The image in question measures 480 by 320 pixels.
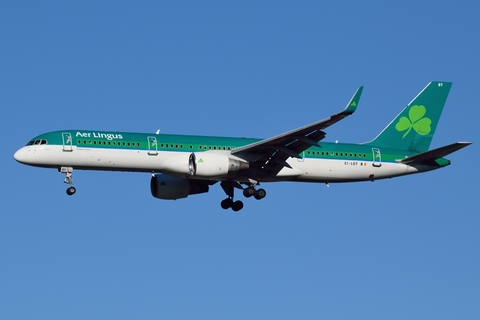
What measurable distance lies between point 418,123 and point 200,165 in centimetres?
1610

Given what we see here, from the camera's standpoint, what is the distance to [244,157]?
54.4 metres

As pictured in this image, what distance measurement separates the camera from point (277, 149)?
53.9 meters

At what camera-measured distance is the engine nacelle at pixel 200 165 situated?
53.1 metres

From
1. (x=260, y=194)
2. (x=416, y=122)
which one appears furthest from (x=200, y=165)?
(x=416, y=122)

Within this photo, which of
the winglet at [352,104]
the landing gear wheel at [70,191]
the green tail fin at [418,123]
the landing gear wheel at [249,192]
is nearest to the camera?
the winglet at [352,104]

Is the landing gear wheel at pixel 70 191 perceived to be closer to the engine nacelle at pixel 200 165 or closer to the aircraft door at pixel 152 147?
the aircraft door at pixel 152 147

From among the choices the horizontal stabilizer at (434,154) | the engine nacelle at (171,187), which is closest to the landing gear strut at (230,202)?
the engine nacelle at (171,187)

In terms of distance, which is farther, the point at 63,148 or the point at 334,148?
the point at 334,148

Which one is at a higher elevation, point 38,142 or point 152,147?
point 38,142

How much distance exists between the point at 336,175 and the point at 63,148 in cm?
1562

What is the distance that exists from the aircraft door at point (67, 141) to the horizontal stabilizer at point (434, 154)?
63.2ft

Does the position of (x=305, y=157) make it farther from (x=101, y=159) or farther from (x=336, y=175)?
(x=101, y=159)

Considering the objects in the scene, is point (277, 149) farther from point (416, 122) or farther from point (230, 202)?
point (416, 122)

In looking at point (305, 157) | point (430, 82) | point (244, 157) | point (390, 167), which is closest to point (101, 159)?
point (244, 157)
